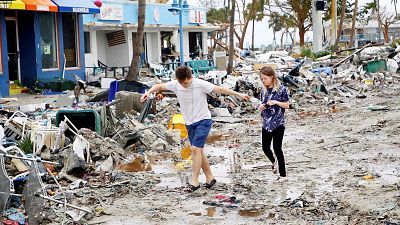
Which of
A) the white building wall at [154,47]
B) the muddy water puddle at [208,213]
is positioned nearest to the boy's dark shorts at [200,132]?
the muddy water puddle at [208,213]

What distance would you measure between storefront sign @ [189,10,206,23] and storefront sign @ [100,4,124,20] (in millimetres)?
7206

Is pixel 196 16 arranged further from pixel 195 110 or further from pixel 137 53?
pixel 195 110

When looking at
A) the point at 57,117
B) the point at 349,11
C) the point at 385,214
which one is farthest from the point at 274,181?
the point at 349,11

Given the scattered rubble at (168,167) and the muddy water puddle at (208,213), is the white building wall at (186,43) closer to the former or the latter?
the scattered rubble at (168,167)

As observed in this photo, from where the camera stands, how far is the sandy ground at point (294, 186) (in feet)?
22.6

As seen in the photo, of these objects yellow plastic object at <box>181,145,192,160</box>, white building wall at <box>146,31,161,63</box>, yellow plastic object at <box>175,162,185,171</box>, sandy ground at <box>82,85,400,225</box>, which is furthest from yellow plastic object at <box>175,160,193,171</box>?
white building wall at <box>146,31,161,63</box>

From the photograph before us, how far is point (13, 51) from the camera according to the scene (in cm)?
2347

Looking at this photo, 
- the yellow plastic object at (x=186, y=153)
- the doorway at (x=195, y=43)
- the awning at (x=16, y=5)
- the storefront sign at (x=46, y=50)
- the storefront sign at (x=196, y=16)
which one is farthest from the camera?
the doorway at (x=195, y=43)

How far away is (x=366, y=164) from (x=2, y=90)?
14106mm

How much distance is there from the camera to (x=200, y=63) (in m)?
33.8

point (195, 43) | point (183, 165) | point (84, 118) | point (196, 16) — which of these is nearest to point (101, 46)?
point (196, 16)

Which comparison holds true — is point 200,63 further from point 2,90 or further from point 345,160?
point 345,160

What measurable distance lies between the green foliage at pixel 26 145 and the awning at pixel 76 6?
1357 centimetres

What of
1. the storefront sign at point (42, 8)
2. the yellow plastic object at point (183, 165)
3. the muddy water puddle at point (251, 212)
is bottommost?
the yellow plastic object at point (183, 165)
